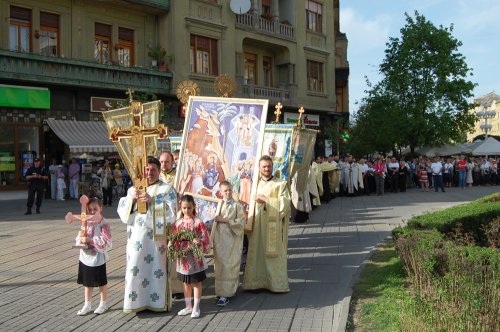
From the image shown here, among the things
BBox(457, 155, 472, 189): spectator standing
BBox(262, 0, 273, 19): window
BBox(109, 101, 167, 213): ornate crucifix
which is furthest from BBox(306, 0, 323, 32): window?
BBox(109, 101, 167, 213): ornate crucifix

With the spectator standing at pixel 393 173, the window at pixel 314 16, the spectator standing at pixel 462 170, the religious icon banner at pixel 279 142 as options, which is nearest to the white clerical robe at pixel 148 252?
the religious icon banner at pixel 279 142

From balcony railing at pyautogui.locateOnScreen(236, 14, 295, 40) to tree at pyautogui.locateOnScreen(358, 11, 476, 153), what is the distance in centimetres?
891

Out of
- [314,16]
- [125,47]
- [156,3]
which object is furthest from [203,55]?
[314,16]

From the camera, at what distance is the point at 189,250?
20.7ft

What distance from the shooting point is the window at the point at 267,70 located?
34188 mm

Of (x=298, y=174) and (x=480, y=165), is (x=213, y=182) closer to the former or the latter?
(x=298, y=174)

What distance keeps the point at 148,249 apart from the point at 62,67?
60.6 ft

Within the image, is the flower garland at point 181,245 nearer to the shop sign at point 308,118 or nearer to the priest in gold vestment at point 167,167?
the priest in gold vestment at point 167,167

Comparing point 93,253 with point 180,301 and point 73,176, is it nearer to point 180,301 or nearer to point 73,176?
point 180,301

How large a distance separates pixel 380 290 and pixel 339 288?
605mm

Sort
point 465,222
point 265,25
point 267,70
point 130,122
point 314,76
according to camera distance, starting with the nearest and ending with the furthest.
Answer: point 130,122, point 465,222, point 265,25, point 267,70, point 314,76

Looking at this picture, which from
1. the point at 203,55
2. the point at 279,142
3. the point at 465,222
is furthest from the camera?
the point at 203,55

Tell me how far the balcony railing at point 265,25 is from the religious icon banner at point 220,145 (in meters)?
22.7

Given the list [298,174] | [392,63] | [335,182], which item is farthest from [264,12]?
[298,174]
